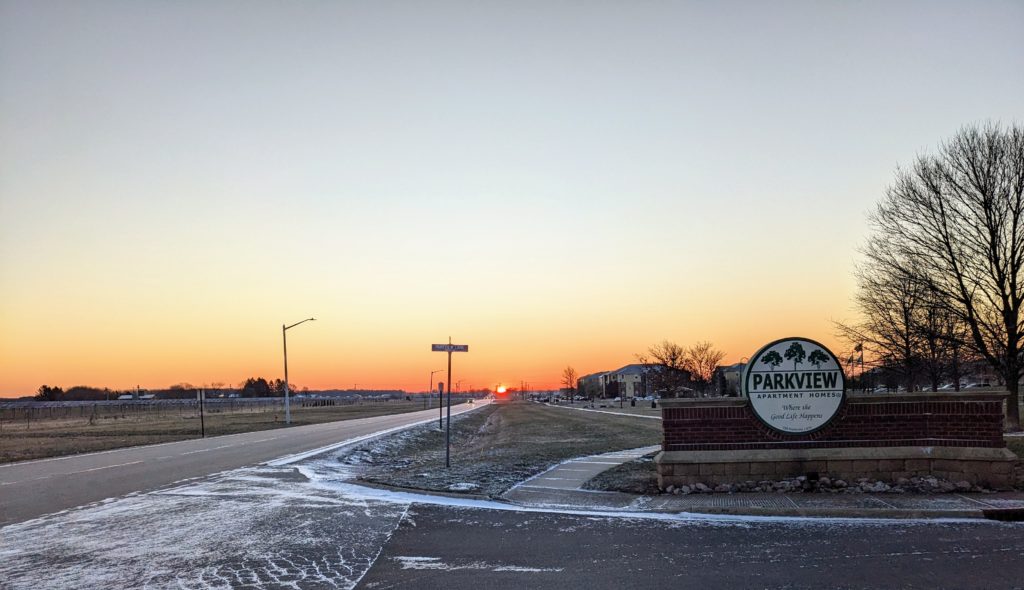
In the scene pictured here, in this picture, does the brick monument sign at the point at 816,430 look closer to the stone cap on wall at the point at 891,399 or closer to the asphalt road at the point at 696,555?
the stone cap on wall at the point at 891,399

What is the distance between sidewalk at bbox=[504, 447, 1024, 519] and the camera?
938 cm

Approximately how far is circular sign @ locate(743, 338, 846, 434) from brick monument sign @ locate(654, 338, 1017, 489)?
17 millimetres

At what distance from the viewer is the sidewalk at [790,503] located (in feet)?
30.8

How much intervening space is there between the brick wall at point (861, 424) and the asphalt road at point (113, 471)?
10.6 m

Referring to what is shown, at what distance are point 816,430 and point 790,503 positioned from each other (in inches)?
76.9

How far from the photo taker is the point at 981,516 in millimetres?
9109

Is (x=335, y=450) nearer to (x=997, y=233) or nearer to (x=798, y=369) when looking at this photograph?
(x=798, y=369)

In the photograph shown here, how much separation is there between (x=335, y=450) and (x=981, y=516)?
1856cm

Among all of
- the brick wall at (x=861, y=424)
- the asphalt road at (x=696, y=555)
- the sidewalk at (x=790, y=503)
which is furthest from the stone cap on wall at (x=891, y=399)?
the asphalt road at (x=696, y=555)

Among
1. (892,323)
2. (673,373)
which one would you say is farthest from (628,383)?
(892,323)

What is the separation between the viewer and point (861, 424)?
1160 cm

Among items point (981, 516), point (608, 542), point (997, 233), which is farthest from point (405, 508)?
point (997, 233)

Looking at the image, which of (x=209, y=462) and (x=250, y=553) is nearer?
(x=250, y=553)

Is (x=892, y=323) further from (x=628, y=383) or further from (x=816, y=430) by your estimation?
(x=628, y=383)
